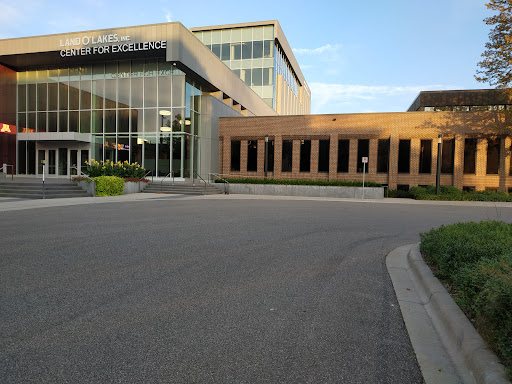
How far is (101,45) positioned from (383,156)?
2299 centimetres

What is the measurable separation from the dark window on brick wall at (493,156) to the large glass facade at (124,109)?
2261 cm

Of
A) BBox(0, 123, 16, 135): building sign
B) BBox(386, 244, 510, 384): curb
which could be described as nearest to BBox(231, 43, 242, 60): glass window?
BBox(0, 123, 16, 135): building sign

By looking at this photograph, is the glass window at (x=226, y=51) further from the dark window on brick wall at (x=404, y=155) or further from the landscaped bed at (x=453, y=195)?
the landscaped bed at (x=453, y=195)

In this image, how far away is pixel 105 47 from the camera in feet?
84.8

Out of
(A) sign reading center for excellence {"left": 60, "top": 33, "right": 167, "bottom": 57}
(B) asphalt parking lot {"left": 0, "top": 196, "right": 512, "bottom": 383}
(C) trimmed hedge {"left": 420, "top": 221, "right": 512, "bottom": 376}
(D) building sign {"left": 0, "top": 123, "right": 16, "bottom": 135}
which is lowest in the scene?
(B) asphalt parking lot {"left": 0, "top": 196, "right": 512, "bottom": 383}

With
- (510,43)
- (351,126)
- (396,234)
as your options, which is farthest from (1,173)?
(510,43)

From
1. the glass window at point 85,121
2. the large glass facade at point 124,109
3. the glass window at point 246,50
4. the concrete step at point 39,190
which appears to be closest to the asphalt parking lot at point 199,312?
the concrete step at point 39,190

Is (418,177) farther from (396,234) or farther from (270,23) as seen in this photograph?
(270,23)

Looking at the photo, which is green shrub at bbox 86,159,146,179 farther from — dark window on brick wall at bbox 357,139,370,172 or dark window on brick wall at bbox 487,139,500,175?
dark window on brick wall at bbox 487,139,500,175

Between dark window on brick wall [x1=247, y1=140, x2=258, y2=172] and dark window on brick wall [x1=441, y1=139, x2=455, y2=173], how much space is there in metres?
15.0

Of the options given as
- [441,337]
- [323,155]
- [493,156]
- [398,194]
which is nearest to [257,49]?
[323,155]

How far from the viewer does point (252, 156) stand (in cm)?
3167

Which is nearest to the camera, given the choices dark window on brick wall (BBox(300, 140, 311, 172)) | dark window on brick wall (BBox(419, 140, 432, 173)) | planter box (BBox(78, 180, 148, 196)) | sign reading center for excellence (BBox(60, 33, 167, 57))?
planter box (BBox(78, 180, 148, 196))

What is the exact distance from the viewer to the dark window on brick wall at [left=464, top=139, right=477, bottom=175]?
2734cm
